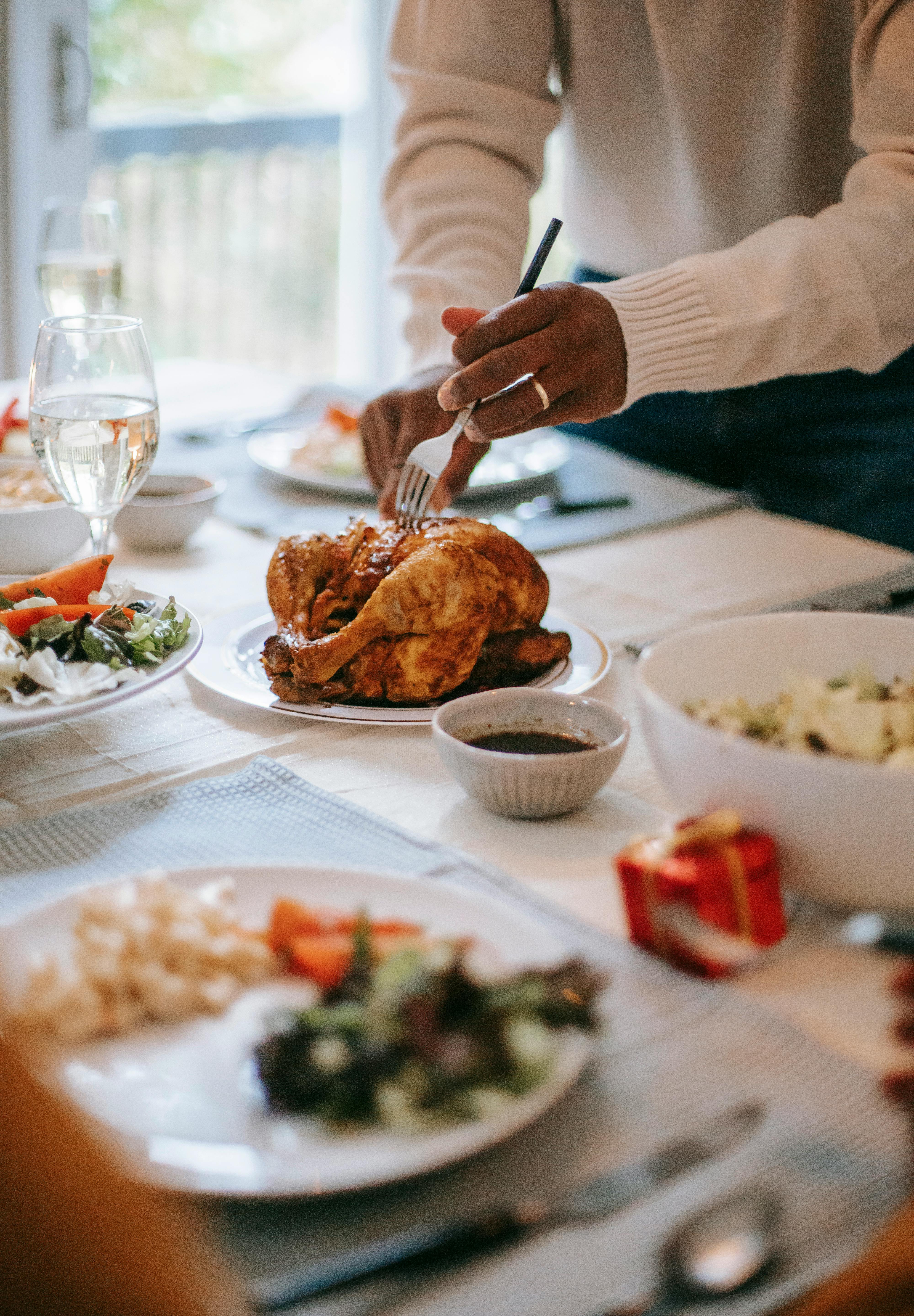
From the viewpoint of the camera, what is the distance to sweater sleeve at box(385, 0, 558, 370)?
2.05m

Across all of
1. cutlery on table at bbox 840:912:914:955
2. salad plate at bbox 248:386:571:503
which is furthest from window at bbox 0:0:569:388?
cutlery on table at bbox 840:912:914:955

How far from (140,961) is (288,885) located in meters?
0.14

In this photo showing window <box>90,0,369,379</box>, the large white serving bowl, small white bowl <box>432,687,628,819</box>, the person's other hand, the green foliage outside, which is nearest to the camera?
the large white serving bowl

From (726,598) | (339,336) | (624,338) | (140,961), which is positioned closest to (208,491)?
(624,338)

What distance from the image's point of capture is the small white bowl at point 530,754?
949mm

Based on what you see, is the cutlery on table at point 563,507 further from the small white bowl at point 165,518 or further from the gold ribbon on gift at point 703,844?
the gold ribbon on gift at point 703,844

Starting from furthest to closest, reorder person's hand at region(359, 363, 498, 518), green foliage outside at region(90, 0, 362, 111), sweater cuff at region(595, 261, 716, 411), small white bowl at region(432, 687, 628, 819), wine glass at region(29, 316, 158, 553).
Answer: green foliage outside at region(90, 0, 362, 111) < person's hand at region(359, 363, 498, 518) < sweater cuff at region(595, 261, 716, 411) < wine glass at region(29, 316, 158, 553) < small white bowl at region(432, 687, 628, 819)

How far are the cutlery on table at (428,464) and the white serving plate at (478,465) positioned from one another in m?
0.44

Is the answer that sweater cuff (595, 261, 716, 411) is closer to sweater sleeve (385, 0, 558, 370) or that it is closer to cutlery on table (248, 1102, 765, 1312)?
sweater sleeve (385, 0, 558, 370)

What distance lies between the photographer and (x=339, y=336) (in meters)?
6.42

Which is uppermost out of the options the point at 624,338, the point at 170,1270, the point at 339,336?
the point at 624,338

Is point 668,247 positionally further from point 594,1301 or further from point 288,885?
point 594,1301

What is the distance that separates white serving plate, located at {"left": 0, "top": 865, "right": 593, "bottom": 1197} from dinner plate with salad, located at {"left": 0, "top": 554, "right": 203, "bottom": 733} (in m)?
0.32

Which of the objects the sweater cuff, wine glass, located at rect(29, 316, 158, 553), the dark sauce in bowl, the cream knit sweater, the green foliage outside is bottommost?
the dark sauce in bowl
